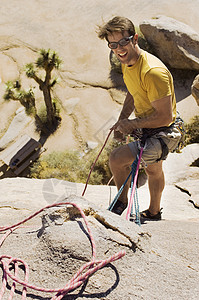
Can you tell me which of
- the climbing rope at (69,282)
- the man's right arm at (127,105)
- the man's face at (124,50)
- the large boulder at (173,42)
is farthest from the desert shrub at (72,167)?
the climbing rope at (69,282)

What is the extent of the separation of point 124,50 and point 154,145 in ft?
3.05

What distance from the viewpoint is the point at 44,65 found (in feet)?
28.7

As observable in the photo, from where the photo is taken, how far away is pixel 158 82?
2541mm

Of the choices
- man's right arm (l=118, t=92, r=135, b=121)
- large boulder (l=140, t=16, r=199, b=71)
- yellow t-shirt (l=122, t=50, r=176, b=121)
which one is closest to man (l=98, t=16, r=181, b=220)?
yellow t-shirt (l=122, t=50, r=176, b=121)

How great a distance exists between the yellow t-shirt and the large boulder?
7.79m

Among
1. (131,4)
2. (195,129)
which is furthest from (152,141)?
(131,4)

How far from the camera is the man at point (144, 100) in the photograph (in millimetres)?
2580

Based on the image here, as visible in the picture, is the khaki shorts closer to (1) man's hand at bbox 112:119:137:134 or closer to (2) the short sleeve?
(1) man's hand at bbox 112:119:137:134

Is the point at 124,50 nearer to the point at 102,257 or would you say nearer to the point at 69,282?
the point at 102,257

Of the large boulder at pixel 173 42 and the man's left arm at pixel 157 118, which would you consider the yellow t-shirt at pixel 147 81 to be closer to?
the man's left arm at pixel 157 118

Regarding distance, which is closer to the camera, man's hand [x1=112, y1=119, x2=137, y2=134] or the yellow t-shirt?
the yellow t-shirt

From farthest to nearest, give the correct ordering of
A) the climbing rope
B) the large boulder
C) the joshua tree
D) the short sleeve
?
the large boulder
the joshua tree
the short sleeve
the climbing rope

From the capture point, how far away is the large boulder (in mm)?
9852

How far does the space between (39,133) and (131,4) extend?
780 cm
